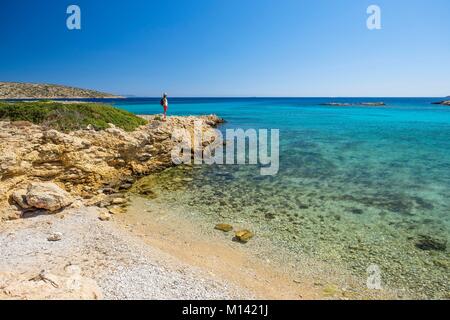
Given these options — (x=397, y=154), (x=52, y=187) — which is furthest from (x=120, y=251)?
(x=397, y=154)

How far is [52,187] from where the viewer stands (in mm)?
10984

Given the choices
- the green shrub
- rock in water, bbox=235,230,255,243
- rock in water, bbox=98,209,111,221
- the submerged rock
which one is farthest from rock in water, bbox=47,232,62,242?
the green shrub

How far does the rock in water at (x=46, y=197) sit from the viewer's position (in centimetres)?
1038

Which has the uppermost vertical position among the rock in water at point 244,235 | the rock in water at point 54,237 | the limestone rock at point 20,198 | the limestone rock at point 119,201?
the limestone rock at point 20,198

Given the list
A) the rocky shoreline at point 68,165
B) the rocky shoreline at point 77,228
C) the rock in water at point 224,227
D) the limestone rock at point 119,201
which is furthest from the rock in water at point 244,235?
the limestone rock at point 119,201

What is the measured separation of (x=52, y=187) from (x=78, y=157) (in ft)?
11.1

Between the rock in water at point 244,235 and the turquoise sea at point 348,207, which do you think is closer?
the turquoise sea at point 348,207

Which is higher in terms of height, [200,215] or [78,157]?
[78,157]

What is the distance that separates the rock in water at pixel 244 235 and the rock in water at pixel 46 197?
6.65 metres

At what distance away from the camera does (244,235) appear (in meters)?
9.81

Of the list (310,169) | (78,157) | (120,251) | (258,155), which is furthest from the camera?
(258,155)

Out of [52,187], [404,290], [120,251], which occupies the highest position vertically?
[52,187]

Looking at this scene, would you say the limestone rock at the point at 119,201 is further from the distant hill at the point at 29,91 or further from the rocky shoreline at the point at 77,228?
the distant hill at the point at 29,91
